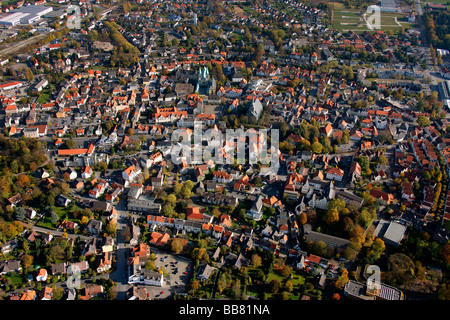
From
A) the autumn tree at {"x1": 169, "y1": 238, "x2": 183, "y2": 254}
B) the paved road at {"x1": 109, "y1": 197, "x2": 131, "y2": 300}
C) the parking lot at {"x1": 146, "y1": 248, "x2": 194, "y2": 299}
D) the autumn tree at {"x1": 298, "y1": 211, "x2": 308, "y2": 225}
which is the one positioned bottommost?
the autumn tree at {"x1": 298, "y1": 211, "x2": 308, "y2": 225}

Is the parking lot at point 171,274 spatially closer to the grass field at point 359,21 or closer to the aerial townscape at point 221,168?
the aerial townscape at point 221,168

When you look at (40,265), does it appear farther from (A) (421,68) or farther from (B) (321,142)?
(A) (421,68)

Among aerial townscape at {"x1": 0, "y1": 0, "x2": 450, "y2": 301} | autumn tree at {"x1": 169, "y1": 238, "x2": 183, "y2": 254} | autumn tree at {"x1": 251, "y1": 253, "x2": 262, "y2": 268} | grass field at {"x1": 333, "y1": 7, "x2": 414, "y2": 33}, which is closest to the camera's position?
aerial townscape at {"x1": 0, "y1": 0, "x2": 450, "y2": 301}

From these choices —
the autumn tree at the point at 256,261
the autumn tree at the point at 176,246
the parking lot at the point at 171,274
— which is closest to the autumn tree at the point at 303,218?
the autumn tree at the point at 256,261

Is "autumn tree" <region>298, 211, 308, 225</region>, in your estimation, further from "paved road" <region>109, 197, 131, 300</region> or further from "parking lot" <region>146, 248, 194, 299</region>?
"paved road" <region>109, 197, 131, 300</region>

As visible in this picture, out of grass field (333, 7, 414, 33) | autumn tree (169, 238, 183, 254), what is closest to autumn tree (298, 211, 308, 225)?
autumn tree (169, 238, 183, 254)

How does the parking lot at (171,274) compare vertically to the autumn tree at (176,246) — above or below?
below

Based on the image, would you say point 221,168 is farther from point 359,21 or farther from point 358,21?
point 359,21
